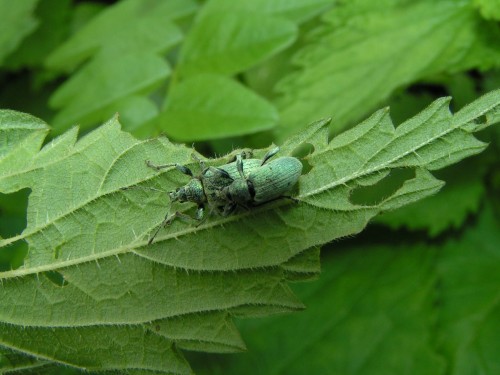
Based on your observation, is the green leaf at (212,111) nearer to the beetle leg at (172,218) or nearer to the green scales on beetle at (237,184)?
the green scales on beetle at (237,184)

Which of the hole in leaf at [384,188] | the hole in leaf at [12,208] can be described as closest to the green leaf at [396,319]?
the hole in leaf at [384,188]

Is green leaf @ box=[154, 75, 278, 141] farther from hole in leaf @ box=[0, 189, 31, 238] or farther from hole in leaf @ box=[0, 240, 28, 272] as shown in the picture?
hole in leaf @ box=[0, 189, 31, 238]

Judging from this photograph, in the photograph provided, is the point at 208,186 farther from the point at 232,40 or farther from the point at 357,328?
the point at 357,328

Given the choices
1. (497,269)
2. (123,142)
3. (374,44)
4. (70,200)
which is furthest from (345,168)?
(497,269)

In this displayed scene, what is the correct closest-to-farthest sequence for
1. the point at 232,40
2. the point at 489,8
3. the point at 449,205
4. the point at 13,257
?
the point at 13,257 < the point at 489,8 < the point at 232,40 < the point at 449,205

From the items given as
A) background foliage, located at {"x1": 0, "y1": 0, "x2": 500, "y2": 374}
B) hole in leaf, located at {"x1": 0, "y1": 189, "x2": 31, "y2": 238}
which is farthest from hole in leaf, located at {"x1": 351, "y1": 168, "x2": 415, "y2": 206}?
hole in leaf, located at {"x1": 0, "y1": 189, "x2": 31, "y2": 238}

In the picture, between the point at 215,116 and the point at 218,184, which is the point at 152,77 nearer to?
the point at 215,116

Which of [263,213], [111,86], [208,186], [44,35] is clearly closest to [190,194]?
[208,186]
